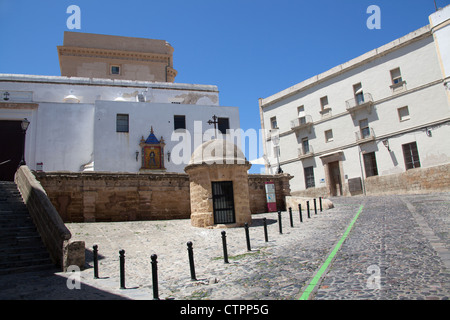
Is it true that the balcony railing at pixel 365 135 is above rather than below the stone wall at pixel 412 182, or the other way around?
above

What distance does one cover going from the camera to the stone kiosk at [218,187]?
13.5m

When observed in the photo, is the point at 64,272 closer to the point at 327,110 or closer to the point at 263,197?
the point at 263,197

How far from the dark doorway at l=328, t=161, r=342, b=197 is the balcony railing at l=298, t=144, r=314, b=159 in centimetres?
219

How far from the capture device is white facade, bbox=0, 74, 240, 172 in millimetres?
23234

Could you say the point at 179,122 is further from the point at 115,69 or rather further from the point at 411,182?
the point at 411,182

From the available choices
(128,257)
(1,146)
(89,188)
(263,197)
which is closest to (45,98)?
(1,146)

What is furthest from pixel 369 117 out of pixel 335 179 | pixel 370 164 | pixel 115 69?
pixel 115 69

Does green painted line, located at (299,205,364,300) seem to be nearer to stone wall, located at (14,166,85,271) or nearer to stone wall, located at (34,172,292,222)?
stone wall, located at (14,166,85,271)

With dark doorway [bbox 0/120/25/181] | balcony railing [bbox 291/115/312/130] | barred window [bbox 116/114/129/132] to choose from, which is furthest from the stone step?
balcony railing [bbox 291/115/312/130]

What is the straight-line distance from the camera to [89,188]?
14.4m

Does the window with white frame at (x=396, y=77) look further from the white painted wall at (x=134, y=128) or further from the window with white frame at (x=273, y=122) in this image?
the white painted wall at (x=134, y=128)

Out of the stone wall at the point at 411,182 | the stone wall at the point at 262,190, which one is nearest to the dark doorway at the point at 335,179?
the stone wall at the point at 411,182

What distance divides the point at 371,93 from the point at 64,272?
26751mm

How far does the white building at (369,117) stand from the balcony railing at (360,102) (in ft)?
0.26
